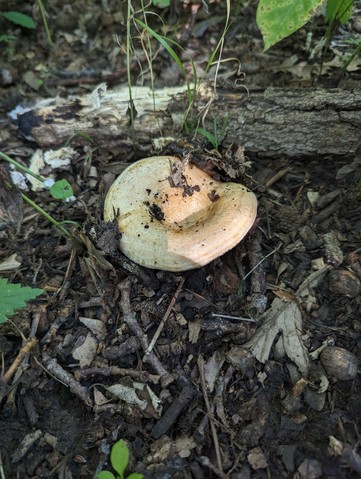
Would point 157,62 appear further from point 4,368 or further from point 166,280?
point 4,368

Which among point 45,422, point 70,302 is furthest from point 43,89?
point 45,422

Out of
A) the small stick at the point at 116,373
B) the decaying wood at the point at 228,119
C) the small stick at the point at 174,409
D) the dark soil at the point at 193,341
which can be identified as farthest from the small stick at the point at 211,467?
the decaying wood at the point at 228,119

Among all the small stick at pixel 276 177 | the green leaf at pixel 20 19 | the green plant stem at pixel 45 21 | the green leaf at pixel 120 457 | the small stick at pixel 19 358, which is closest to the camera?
the green leaf at pixel 120 457

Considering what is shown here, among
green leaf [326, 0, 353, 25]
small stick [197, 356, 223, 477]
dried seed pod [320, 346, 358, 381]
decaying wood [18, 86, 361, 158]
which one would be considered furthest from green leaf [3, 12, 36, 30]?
dried seed pod [320, 346, 358, 381]

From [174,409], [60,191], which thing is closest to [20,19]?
[60,191]

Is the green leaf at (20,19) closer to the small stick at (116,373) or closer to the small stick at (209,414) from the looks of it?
the small stick at (116,373)

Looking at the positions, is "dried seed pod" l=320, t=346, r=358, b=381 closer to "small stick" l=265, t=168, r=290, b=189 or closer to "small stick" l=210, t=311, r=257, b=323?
"small stick" l=210, t=311, r=257, b=323
